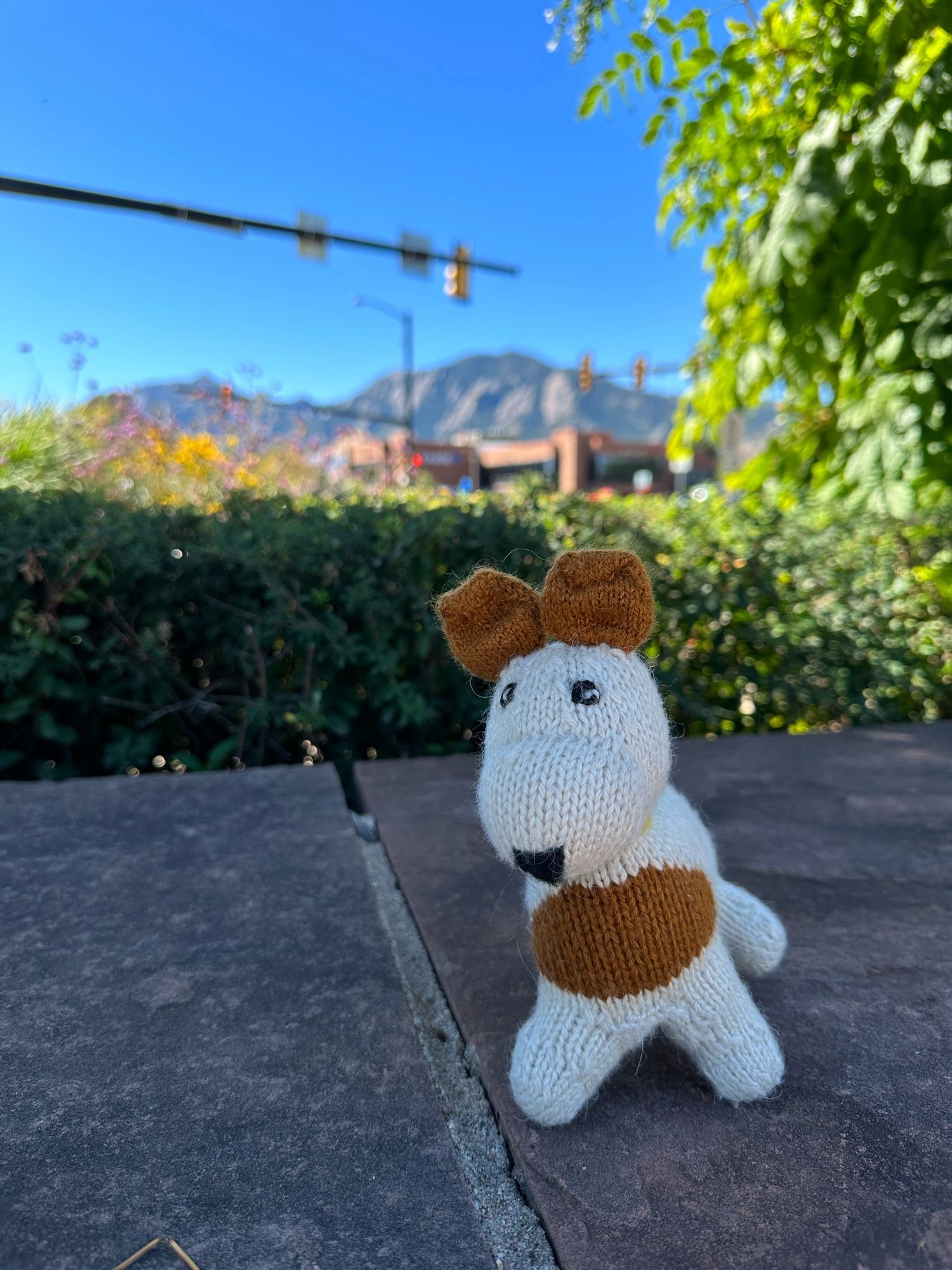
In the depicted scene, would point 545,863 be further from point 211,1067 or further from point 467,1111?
point 211,1067

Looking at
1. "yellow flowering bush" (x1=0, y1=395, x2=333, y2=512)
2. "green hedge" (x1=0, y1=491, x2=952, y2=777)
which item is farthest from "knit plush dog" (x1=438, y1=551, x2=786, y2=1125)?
"yellow flowering bush" (x1=0, y1=395, x2=333, y2=512)

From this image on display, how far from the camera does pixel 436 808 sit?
2613 mm

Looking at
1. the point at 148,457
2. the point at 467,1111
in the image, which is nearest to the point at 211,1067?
the point at 467,1111

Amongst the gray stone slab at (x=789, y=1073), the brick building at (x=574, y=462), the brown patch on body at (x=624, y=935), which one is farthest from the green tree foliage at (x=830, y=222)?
the brick building at (x=574, y=462)

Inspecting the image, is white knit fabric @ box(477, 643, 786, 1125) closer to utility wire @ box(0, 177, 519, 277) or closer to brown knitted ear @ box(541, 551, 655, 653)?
brown knitted ear @ box(541, 551, 655, 653)

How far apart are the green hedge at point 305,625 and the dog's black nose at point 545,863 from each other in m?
1.70

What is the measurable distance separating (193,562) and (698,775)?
215 cm

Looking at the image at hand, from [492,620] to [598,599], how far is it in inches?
7.8

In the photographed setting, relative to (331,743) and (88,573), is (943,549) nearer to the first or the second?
(331,743)

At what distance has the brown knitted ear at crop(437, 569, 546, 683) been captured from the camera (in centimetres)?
128

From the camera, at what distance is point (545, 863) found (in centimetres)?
110

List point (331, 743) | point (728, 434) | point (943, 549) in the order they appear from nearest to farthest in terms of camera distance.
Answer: point (331, 743), point (943, 549), point (728, 434)

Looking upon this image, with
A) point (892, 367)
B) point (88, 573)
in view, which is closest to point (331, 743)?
point (88, 573)

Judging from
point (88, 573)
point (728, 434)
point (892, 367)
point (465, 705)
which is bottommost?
point (465, 705)
